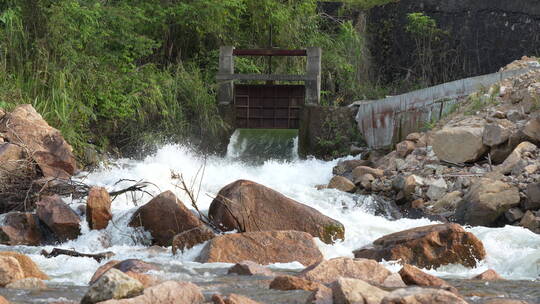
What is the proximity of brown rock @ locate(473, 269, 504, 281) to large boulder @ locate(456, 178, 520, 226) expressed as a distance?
2545 millimetres

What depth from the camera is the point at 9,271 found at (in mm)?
5738

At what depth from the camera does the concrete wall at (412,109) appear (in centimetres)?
1216

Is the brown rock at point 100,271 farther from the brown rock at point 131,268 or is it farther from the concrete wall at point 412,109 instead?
the concrete wall at point 412,109

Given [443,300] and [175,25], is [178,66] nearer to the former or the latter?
[175,25]

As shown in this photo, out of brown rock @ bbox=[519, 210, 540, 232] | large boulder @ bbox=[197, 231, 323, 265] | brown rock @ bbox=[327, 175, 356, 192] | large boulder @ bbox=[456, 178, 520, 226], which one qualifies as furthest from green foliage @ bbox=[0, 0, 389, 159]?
brown rock @ bbox=[519, 210, 540, 232]

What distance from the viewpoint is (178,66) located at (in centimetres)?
1564

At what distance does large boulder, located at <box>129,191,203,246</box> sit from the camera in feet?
25.6

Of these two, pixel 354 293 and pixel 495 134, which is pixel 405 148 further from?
pixel 354 293

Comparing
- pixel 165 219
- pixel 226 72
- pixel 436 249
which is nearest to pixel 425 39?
pixel 226 72

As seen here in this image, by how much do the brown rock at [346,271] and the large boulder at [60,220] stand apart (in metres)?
2.95

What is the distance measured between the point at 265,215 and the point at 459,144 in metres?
3.81

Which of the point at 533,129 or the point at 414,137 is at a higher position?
the point at 533,129

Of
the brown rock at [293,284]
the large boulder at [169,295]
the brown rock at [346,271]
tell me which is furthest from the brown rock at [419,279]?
the large boulder at [169,295]

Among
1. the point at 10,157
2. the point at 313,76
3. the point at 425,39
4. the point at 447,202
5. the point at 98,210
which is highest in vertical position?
the point at 425,39
